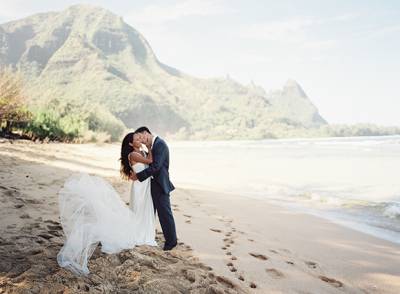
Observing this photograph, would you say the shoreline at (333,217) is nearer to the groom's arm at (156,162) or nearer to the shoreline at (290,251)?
the shoreline at (290,251)

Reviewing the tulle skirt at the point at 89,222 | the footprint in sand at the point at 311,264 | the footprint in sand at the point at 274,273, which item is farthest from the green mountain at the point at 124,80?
the footprint in sand at the point at 274,273

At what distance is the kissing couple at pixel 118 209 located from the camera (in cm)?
355

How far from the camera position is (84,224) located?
12.1ft

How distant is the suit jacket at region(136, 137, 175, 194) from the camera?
4.35 meters

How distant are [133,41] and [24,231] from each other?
17767cm

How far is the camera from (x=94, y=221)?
3844 millimetres

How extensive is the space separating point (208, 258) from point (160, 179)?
1095mm

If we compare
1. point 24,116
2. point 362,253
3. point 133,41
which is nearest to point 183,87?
point 133,41

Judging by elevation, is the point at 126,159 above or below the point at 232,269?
above

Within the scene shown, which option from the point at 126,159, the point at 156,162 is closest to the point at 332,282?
the point at 156,162

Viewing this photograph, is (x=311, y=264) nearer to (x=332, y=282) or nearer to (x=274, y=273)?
(x=332, y=282)

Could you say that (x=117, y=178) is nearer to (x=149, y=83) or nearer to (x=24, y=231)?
(x=24, y=231)

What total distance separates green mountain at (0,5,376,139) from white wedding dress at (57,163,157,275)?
7114 cm

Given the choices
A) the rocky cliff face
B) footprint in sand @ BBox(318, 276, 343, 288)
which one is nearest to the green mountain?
the rocky cliff face
